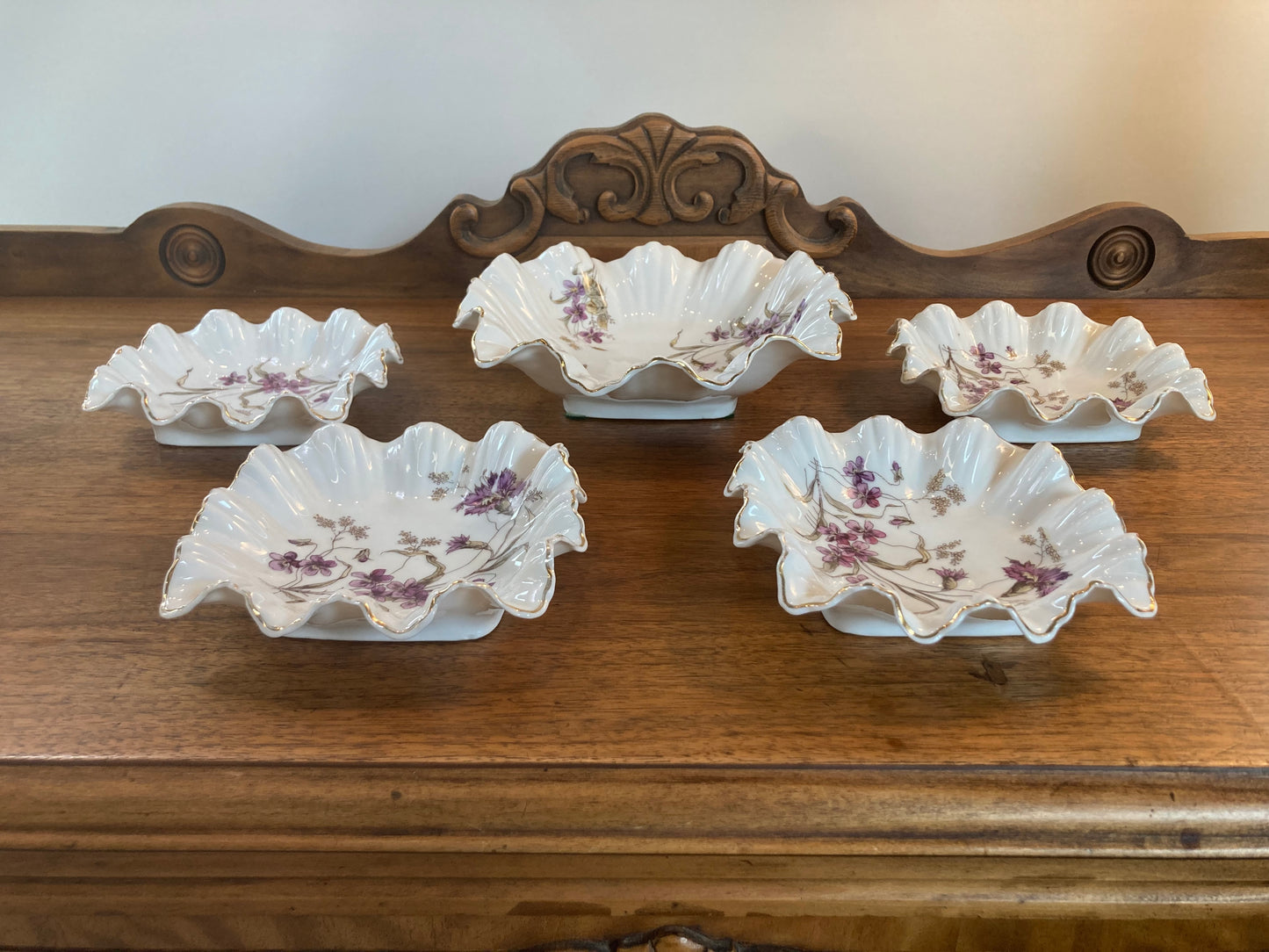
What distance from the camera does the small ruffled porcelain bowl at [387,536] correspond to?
55 centimetres

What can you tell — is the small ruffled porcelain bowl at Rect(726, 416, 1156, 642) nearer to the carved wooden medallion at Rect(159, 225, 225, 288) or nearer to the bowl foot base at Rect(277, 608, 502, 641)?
the bowl foot base at Rect(277, 608, 502, 641)

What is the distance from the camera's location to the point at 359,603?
1.72 ft

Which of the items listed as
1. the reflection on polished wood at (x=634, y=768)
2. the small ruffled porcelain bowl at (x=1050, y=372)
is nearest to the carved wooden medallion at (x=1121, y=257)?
the small ruffled porcelain bowl at (x=1050, y=372)

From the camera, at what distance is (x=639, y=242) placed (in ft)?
3.20

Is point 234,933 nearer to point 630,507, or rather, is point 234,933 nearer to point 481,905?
point 481,905

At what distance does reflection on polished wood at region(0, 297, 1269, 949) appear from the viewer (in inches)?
19.8

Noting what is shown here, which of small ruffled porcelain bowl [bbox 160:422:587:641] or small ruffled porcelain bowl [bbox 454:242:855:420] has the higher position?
small ruffled porcelain bowl [bbox 454:242:855:420]

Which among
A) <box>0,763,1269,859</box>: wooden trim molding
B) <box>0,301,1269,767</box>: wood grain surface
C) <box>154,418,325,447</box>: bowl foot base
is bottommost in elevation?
<box>0,763,1269,859</box>: wooden trim molding

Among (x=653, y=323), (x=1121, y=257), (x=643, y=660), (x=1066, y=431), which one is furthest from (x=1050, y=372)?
(x=643, y=660)

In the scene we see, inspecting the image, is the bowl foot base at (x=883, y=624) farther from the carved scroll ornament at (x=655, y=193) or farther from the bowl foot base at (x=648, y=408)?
the carved scroll ornament at (x=655, y=193)

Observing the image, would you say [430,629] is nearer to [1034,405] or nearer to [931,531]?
[931,531]

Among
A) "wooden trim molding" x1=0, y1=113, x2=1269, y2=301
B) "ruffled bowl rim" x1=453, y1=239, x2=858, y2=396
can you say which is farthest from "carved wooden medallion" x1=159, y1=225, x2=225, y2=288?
"ruffled bowl rim" x1=453, y1=239, x2=858, y2=396

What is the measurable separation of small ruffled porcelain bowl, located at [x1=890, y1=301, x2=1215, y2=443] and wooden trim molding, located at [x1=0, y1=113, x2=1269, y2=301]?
12 cm

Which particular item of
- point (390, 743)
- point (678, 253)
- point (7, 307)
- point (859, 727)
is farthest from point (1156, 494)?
point (7, 307)
